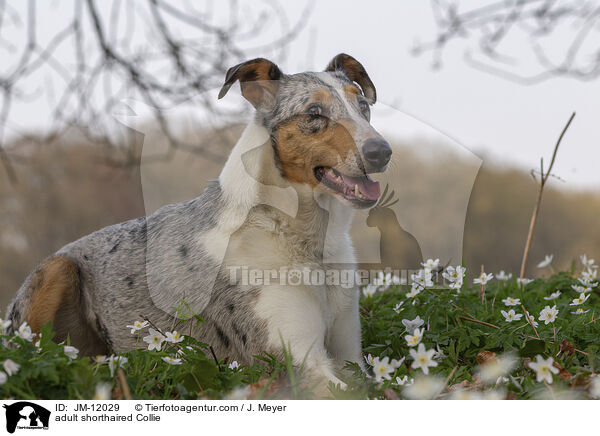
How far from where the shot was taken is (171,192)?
470 centimetres

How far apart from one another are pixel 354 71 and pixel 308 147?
2.96ft

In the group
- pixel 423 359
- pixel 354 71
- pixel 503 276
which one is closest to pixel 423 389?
pixel 423 359

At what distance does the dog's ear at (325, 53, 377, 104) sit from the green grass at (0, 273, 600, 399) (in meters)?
1.49

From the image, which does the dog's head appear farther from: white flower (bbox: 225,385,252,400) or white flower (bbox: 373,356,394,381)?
white flower (bbox: 225,385,252,400)

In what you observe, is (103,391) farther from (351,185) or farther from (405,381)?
(351,185)

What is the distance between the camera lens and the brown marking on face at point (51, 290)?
439 cm

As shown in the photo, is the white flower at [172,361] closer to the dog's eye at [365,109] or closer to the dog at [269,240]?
the dog at [269,240]

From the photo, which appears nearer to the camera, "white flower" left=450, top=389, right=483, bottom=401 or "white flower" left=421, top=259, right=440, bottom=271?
"white flower" left=450, top=389, right=483, bottom=401

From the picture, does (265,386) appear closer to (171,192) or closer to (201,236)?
(201,236)

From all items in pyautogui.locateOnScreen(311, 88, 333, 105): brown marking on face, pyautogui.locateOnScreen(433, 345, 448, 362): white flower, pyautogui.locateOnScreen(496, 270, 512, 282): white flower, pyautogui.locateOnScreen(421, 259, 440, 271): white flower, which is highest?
pyautogui.locateOnScreen(311, 88, 333, 105): brown marking on face

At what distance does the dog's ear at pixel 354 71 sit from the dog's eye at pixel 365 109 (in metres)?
0.18

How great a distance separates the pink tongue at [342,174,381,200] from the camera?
366 centimetres
